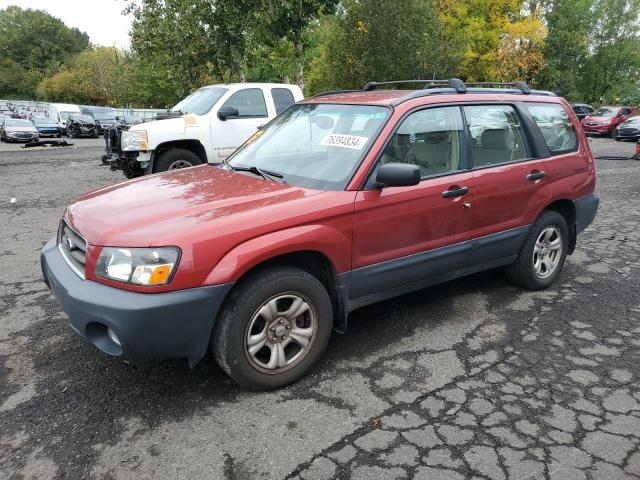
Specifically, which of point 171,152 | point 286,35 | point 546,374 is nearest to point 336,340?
point 546,374

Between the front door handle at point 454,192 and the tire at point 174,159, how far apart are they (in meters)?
5.72

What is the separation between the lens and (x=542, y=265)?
180 inches

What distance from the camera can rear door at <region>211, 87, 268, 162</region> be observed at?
866 cm

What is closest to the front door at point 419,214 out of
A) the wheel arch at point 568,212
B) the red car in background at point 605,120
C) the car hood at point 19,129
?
the wheel arch at point 568,212

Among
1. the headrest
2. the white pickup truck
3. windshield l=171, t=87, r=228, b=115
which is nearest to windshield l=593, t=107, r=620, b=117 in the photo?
the white pickup truck

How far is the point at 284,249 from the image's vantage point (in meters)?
2.88

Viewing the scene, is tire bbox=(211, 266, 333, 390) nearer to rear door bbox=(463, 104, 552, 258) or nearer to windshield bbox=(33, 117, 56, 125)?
rear door bbox=(463, 104, 552, 258)

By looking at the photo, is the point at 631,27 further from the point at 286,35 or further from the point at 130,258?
the point at 130,258

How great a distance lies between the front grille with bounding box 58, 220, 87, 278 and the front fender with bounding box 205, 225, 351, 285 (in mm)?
809

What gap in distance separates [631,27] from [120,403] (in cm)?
4689

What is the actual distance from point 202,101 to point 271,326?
6.99m

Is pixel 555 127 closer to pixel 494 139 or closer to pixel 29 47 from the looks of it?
pixel 494 139

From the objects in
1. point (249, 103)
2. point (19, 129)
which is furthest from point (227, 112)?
point (19, 129)

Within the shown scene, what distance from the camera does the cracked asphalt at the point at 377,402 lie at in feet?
8.06
